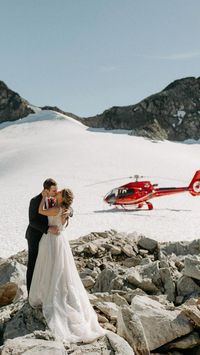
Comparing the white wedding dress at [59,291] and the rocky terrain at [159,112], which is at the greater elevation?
the rocky terrain at [159,112]

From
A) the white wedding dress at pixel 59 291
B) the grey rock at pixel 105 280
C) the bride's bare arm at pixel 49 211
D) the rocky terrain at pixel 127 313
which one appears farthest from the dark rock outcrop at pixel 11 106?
the white wedding dress at pixel 59 291

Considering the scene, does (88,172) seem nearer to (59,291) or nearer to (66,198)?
(66,198)

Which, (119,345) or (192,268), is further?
(192,268)

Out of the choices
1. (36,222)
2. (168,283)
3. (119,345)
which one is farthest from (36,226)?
(168,283)

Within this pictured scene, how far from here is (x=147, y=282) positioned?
939cm

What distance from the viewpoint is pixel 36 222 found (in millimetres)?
6555

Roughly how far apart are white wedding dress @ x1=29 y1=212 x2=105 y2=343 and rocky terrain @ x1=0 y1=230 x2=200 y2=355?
22 cm

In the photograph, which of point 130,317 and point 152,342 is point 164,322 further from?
point 130,317

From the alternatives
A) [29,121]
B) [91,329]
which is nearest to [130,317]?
[91,329]

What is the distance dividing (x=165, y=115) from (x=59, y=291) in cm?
7837

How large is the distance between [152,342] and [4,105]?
85.4 meters

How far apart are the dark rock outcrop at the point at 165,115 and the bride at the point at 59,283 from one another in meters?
71.6

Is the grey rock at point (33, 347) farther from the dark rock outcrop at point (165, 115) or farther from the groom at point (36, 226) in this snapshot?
the dark rock outcrop at point (165, 115)

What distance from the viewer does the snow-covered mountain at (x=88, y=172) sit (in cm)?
2348
